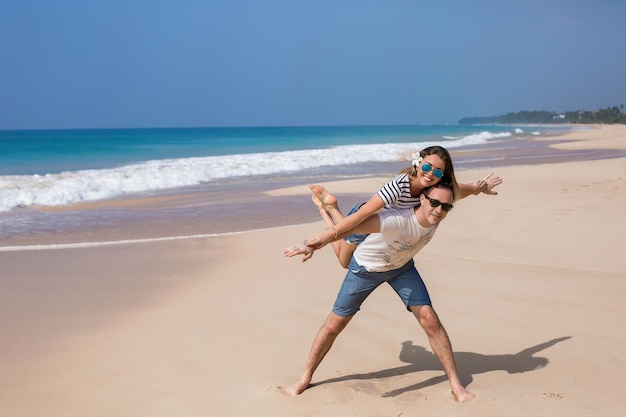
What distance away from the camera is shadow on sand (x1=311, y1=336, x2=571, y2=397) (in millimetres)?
4660

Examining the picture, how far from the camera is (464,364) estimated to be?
193 inches

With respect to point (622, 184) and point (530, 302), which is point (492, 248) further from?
point (622, 184)

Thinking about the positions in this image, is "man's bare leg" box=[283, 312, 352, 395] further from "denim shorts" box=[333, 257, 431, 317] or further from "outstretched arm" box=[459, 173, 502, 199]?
"outstretched arm" box=[459, 173, 502, 199]

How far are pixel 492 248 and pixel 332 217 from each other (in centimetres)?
512

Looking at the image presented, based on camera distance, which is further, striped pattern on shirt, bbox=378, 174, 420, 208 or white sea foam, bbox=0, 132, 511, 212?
white sea foam, bbox=0, 132, 511, 212

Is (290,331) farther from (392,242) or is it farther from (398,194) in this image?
(398,194)

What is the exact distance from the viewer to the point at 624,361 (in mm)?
4812

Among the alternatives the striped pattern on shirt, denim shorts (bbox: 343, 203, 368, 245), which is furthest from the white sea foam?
the striped pattern on shirt

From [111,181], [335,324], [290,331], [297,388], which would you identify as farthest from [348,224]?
[111,181]

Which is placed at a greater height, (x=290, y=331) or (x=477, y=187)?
(x=477, y=187)

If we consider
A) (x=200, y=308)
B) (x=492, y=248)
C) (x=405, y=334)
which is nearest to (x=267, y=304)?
(x=200, y=308)

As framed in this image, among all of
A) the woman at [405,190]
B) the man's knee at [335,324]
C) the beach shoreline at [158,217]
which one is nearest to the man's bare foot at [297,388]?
the man's knee at [335,324]

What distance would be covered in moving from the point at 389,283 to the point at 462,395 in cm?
86

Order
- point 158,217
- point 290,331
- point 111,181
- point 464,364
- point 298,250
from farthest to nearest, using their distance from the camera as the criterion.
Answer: point 111,181 < point 158,217 < point 290,331 < point 464,364 < point 298,250
